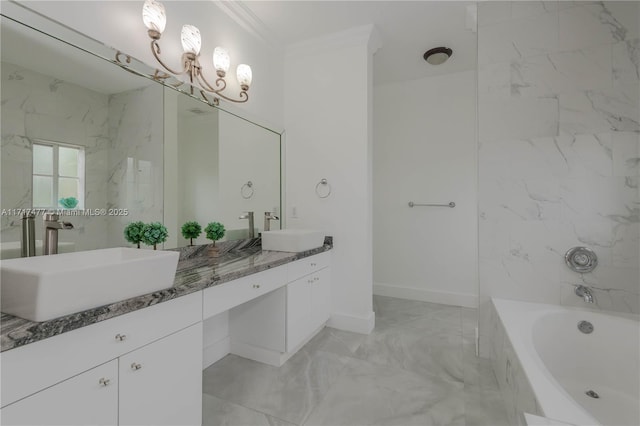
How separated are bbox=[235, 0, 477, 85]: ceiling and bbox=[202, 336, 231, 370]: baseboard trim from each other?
7.92 feet

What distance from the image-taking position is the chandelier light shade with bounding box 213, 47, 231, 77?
2.04 meters

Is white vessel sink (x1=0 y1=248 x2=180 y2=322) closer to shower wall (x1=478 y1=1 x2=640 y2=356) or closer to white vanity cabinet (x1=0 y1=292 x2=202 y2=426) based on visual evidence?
white vanity cabinet (x1=0 y1=292 x2=202 y2=426)

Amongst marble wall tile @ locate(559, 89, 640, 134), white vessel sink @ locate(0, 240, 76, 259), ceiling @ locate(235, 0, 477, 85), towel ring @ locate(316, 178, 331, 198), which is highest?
ceiling @ locate(235, 0, 477, 85)

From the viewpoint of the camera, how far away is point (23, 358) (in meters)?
0.80

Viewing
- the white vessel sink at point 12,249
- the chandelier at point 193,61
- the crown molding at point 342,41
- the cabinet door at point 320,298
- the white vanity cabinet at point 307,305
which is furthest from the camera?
the crown molding at point 342,41

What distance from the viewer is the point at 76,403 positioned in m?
0.91

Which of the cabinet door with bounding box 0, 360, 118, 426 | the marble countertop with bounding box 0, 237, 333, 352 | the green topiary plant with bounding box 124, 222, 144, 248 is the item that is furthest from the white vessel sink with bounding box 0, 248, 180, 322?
the green topiary plant with bounding box 124, 222, 144, 248

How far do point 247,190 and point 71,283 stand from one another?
163 cm

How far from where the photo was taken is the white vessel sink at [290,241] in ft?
7.25

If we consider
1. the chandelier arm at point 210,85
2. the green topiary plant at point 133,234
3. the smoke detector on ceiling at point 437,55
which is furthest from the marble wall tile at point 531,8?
the green topiary plant at point 133,234

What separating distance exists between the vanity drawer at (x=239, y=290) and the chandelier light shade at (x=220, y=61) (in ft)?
4.48

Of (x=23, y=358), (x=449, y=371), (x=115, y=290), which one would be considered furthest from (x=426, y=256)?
(x=23, y=358)

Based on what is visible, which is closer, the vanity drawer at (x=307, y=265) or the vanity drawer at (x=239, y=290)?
the vanity drawer at (x=239, y=290)

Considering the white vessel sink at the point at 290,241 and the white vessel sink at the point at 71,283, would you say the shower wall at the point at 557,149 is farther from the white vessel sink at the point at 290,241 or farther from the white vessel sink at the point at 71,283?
the white vessel sink at the point at 71,283
